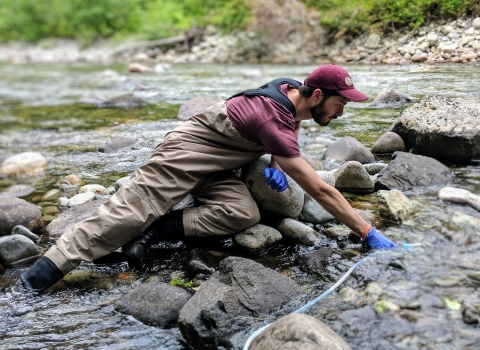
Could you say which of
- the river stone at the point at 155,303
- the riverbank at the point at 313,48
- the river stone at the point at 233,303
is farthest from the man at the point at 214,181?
the riverbank at the point at 313,48

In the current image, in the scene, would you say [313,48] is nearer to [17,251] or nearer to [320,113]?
[320,113]

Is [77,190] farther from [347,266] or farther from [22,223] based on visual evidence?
[347,266]

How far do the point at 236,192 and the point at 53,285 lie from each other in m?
1.65

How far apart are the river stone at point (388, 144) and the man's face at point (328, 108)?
1.52m

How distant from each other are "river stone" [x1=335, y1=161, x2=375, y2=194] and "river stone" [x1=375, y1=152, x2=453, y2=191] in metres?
0.09

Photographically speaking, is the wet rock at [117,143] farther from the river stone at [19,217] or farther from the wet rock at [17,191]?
the river stone at [19,217]

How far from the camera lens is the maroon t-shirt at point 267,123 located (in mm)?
3283

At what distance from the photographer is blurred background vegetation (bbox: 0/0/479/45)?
176 inches

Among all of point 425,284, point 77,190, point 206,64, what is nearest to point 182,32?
point 206,64

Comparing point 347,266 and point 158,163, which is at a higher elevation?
point 158,163

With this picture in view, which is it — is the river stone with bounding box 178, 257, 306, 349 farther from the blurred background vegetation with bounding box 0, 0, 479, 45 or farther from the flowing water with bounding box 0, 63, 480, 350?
the blurred background vegetation with bounding box 0, 0, 479, 45

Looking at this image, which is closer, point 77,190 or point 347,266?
point 347,266

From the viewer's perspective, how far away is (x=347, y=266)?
3.22 m

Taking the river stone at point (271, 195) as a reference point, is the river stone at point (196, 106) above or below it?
above
